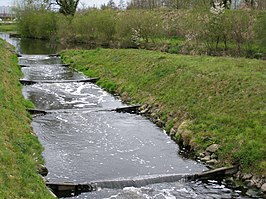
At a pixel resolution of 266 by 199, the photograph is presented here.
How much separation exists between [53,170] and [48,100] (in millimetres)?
13108

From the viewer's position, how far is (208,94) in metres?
23.6

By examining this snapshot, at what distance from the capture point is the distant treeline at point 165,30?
41.2m

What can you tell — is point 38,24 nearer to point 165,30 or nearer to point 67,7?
point 67,7

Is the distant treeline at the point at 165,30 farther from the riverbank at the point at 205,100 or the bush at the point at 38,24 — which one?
the riverbank at the point at 205,100

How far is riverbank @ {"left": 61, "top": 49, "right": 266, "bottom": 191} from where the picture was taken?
57.9 feet

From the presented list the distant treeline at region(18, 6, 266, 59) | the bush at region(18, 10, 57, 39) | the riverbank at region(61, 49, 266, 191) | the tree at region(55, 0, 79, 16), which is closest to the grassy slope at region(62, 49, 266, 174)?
the riverbank at region(61, 49, 266, 191)

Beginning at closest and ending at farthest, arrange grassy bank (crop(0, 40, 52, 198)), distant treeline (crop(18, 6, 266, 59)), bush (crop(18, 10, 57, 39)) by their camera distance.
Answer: grassy bank (crop(0, 40, 52, 198))
distant treeline (crop(18, 6, 266, 59))
bush (crop(18, 10, 57, 39))

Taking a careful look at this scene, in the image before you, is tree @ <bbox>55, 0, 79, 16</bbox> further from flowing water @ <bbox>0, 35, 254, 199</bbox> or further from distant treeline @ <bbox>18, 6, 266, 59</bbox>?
flowing water @ <bbox>0, 35, 254, 199</bbox>

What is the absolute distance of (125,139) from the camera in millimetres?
20109

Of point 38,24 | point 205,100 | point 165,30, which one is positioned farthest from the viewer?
point 38,24

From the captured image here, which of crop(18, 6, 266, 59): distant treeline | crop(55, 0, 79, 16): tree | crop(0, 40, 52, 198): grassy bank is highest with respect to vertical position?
crop(55, 0, 79, 16): tree

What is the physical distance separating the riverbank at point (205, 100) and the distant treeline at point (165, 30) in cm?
947

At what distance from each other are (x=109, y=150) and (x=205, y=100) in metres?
7.17

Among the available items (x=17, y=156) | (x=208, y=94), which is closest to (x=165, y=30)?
(x=208, y=94)
